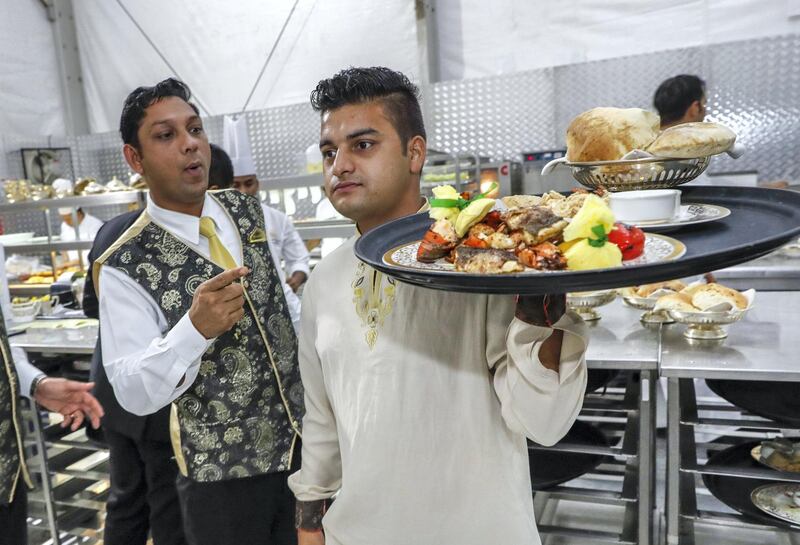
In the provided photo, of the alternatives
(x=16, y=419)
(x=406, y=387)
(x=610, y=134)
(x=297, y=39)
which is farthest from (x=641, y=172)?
(x=297, y=39)

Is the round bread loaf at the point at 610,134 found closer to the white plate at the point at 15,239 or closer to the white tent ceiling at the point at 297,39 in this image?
the white tent ceiling at the point at 297,39

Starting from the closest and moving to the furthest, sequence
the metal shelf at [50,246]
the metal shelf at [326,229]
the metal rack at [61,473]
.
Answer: the metal rack at [61,473]
the metal shelf at [326,229]
the metal shelf at [50,246]

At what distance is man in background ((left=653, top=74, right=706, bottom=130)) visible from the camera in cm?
318

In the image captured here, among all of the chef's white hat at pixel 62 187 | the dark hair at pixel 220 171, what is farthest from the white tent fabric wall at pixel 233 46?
the dark hair at pixel 220 171

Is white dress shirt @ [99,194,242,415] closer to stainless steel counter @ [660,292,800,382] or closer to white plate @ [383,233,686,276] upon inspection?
white plate @ [383,233,686,276]

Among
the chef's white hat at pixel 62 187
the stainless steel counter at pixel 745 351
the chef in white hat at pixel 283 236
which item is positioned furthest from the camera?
the chef's white hat at pixel 62 187

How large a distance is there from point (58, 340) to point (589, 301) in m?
2.32

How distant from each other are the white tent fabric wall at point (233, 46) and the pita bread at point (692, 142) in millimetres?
4830

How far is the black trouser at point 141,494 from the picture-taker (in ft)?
7.30

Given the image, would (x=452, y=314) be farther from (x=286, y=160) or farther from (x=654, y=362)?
(x=286, y=160)

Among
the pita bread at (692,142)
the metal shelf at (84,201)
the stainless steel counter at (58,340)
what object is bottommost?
the stainless steel counter at (58,340)

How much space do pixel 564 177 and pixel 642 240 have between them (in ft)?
11.2

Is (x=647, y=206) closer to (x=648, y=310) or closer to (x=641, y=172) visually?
(x=641, y=172)

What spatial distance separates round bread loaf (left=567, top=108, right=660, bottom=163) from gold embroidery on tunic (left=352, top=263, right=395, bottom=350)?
1.32ft
